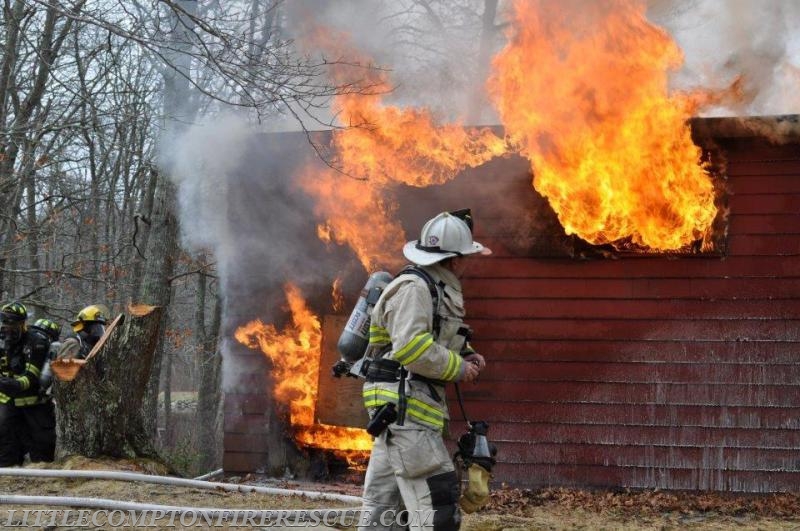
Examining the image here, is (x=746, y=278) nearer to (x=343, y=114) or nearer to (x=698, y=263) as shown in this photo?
(x=698, y=263)

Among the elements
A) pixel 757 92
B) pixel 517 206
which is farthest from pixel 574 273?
pixel 757 92

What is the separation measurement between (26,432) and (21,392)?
59 cm

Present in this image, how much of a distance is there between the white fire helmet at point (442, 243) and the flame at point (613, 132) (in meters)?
3.50

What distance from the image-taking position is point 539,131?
764 cm

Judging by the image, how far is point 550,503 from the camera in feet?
24.0

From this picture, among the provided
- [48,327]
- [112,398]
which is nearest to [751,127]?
[112,398]

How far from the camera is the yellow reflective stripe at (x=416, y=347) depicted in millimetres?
3967

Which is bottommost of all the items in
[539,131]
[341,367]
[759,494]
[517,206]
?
[759,494]

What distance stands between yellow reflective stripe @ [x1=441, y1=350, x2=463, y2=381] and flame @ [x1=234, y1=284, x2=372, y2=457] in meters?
4.42

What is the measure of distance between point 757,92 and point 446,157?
3037 mm

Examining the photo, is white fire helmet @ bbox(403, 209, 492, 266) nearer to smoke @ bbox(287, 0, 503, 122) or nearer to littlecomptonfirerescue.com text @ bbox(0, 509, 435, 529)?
littlecomptonfirerescue.com text @ bbox(0, 509, 435, 529)

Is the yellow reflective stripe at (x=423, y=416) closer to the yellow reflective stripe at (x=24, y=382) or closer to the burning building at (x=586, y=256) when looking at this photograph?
the burning building at (x=586, y=256)

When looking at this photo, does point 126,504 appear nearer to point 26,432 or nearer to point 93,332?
point 93,332

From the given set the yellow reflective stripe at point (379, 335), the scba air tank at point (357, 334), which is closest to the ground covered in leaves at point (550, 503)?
the scba air tank at point (357, 334)
